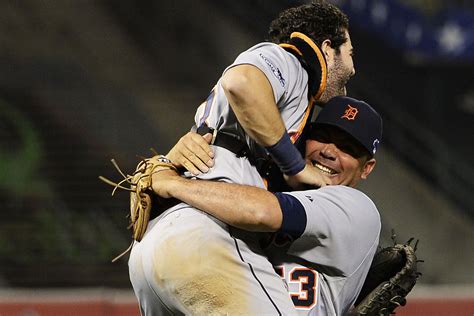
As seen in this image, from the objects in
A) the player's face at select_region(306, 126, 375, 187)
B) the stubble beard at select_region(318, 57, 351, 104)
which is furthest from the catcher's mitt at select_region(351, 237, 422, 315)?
the stubble beard at select_region(318, 57, 351, 104)

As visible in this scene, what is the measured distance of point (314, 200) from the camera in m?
3.25

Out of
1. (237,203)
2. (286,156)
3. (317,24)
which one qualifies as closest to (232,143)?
(286,156)

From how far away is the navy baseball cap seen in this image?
11.3 feet

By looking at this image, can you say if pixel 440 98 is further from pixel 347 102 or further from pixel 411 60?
pixel 347 102

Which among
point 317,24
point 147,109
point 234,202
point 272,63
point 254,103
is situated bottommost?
point 147,109

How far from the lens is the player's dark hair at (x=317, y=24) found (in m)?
3.59

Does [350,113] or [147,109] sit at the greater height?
[350,113]

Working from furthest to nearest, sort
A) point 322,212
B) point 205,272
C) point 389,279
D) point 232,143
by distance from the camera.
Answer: point 389,279, point 232,143, point 322,212, point 205,272

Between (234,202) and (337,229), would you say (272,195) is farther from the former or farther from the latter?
(337,229)

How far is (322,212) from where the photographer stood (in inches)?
126

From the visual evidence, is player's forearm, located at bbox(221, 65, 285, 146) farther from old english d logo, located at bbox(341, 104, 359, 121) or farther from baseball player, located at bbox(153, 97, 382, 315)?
old english d logo, located at bbox(341, 104, 359, 121)

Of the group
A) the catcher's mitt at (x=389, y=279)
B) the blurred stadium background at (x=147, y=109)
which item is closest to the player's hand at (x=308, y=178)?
the catcher's mitt at (x=389, y=279)

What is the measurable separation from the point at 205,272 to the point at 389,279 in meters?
0.84

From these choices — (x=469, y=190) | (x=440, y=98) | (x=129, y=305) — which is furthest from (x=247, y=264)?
Result: (x=440, y=98)
